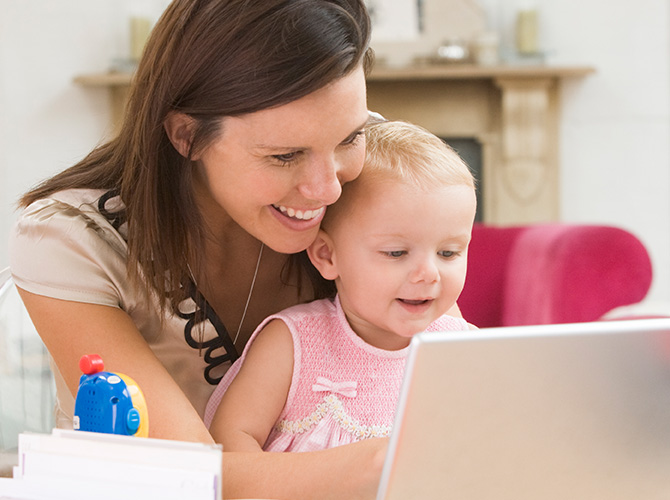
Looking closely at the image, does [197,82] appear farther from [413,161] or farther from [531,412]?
[531,412]

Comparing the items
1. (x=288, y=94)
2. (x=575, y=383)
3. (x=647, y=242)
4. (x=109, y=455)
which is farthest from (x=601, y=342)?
(x=647, y=242)

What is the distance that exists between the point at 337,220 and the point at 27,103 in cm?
304

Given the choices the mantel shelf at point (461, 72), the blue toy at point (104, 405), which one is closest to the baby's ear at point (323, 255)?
the blue toy at point (104, 405)

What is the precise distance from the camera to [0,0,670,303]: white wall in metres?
3.89

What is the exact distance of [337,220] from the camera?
1.21m

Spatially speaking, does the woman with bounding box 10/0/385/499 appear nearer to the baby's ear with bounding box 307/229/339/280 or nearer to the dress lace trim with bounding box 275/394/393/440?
the baby's ear with bounding box 307/229/339/280

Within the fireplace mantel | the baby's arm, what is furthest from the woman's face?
the fireplace mantel

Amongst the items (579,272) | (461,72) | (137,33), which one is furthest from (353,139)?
(137,33)

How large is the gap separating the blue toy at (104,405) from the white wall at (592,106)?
127 inches

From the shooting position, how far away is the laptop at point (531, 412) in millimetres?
704

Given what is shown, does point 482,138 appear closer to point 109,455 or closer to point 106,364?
point 106,364

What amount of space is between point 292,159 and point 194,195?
21 centimetres

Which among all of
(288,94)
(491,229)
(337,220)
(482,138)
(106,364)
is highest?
(288,94)

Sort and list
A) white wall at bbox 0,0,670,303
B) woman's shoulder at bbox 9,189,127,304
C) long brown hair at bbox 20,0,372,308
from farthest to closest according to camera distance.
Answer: white wall at bbox 0,0,670,303
woman's shoulder at bbox 9,189,127,304
long brown hair at bbox 20,0,372,308
